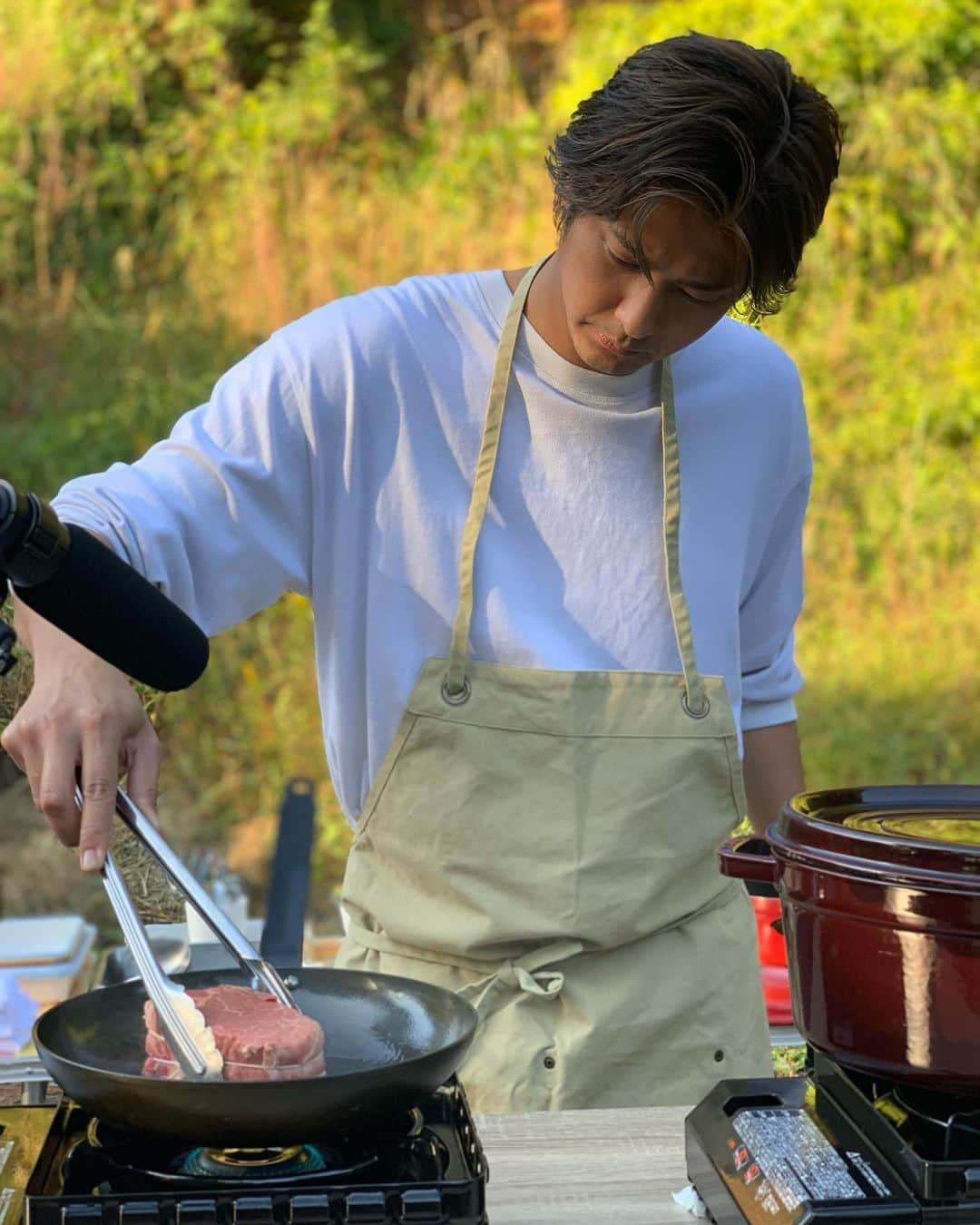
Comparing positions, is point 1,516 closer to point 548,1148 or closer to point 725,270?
point 548,1148

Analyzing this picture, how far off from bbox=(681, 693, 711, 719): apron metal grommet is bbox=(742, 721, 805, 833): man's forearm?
0.28m

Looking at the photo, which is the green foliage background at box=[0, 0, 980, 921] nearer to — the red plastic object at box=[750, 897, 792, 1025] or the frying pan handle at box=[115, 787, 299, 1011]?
the red plastic object at box=[750, 897, 792, 1025]

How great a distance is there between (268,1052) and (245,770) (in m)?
4.86

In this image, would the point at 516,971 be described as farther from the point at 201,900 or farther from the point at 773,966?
the point at 773,966

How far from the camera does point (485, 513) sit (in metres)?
2.03

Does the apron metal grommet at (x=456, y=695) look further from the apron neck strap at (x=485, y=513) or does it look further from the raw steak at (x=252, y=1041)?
the raw steak at (x=252, y=1041)

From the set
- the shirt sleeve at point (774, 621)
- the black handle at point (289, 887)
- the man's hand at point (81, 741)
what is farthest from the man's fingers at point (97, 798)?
the shirt sleeve at point (774, 621)

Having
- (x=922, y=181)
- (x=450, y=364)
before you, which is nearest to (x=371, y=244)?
(x=922, y=181)

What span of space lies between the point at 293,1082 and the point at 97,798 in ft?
1.07

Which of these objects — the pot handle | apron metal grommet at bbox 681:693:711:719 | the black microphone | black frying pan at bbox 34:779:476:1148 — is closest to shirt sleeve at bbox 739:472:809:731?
apron metal grommet at bbox 681:693:711:719

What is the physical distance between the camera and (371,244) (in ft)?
24.1

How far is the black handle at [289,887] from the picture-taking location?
2.13 metres

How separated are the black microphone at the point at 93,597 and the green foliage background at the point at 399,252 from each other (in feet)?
15.9

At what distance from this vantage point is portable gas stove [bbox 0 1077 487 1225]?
1205 mm
